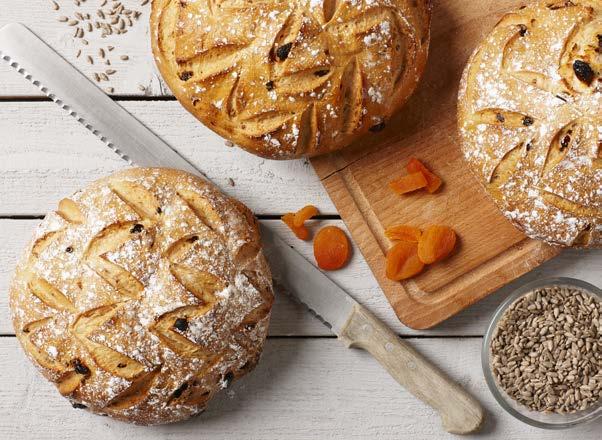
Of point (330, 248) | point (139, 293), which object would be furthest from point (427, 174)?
point (139, 293)

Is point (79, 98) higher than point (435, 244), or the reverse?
point (79, 98)

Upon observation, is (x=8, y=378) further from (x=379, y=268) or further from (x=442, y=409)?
(x=442, y=409)

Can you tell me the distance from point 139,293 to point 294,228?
2.03 feet

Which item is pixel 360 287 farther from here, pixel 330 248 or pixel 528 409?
pixel 528 409

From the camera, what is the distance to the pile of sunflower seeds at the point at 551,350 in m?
2.29

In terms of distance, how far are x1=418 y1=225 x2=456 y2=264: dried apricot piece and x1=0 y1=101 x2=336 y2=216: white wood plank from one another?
1.16 feet

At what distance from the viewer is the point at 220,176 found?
2500 millimetres

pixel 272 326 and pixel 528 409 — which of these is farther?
pixel 272 326

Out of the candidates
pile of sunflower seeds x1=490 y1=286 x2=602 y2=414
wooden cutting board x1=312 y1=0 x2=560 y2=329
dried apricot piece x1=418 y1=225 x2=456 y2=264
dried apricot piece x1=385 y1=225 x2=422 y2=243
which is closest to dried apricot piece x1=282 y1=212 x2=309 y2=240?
wooden cutting board x1=312 y1=0 x2=560 y2=329

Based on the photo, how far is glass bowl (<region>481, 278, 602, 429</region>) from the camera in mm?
2301

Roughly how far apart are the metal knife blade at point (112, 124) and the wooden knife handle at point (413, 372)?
0.07m

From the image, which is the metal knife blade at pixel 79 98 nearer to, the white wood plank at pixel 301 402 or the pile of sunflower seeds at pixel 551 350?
the white wood plank at pixel 301 402

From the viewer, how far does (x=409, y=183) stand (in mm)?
2357

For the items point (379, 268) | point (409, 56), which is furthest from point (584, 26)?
point (379, 268)
